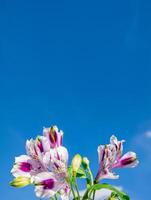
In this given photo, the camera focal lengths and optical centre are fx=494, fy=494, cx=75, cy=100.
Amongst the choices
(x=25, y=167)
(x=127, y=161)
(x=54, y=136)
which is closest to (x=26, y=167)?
(x=25, y=167)

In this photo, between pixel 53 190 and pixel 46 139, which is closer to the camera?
pixel 53 190

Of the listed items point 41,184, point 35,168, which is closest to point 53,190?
point 41,184

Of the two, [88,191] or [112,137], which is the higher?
[112,137]

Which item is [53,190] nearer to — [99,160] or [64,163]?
[64,163]

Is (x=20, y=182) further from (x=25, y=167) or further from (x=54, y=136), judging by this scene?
(x=54, y=136)

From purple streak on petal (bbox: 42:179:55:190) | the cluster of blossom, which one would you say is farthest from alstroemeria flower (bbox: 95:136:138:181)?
purple streak on petal (bbox: 42:179:55:190)

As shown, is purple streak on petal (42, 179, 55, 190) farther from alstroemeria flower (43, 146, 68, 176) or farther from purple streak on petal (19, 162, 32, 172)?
purple streak on petal (19, 162, 32, 172)

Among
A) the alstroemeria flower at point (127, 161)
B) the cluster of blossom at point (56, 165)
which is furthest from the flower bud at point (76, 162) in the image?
A: the alstroemeria flower at point (127, 161)

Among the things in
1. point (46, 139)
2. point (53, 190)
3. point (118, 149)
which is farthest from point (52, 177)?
point (118, 149)
